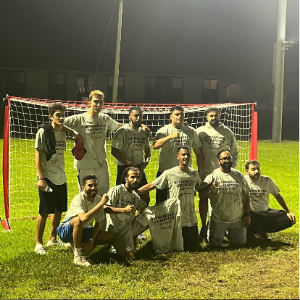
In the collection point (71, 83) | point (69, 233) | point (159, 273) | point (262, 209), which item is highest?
point (71, 83)

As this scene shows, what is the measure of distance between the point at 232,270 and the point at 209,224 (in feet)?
3.18

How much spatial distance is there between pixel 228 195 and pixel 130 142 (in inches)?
52.9

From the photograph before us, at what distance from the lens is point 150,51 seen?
3444 cm

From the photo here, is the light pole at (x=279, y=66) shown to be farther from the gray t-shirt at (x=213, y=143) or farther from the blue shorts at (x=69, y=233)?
the blue shorts at (x=69, y=233)

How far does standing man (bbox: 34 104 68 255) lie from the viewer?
19.1 ft

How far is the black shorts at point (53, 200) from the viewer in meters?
5.91

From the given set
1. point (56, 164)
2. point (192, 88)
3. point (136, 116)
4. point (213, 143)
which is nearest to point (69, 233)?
point (56, 164)

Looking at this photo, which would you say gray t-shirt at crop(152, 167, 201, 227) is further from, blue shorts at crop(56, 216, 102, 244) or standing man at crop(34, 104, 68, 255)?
standing man at crop(34, 104, 68, 255)

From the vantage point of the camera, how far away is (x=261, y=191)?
253 inches

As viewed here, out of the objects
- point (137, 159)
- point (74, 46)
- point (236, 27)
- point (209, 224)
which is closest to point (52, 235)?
point (137, 159)

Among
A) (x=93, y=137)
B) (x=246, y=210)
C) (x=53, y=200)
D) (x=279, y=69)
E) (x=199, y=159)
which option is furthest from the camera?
(x=279, y=69)

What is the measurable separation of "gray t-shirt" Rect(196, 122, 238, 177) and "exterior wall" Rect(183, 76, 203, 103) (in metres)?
30.0

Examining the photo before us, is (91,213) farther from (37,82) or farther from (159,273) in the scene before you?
(37,82)

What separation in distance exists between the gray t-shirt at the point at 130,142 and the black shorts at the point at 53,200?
87cm
